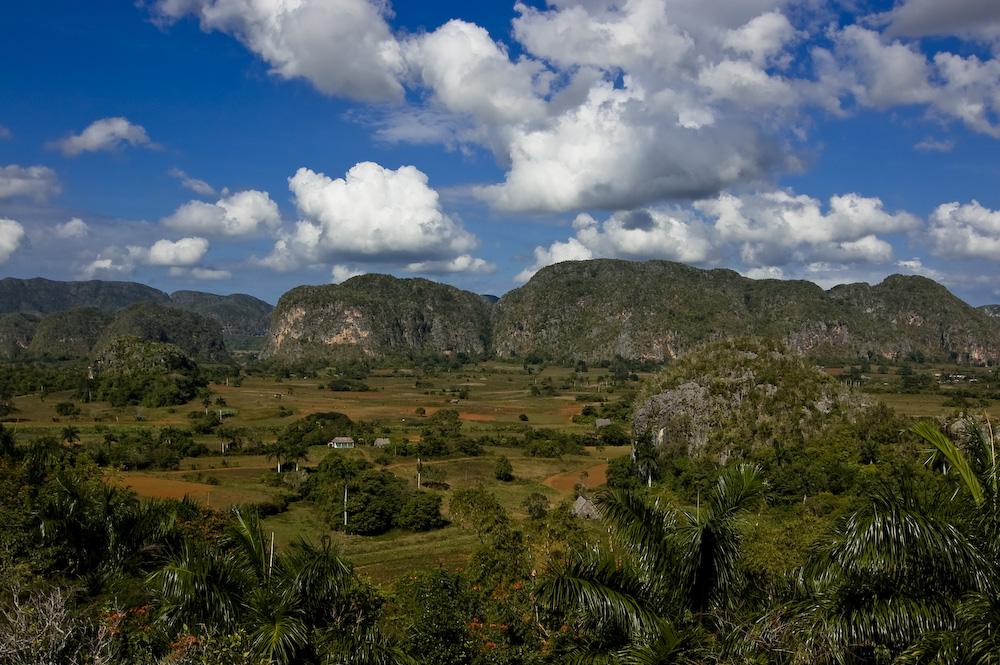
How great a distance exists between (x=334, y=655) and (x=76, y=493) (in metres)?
8.97

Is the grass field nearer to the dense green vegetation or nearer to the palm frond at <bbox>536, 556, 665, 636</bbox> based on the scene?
the dense green vegetation

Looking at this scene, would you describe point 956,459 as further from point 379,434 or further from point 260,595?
point 379,434

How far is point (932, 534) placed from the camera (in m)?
6.78

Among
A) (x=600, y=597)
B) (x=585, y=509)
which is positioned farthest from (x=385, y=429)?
(x=600, y=597)

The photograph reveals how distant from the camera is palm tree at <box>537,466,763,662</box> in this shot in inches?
313

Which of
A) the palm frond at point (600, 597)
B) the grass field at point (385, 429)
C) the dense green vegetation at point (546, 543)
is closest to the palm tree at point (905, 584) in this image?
the dense green vegetation at point (546, 543)

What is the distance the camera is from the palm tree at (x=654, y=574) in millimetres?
7938

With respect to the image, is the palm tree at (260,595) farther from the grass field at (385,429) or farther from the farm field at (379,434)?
the farm field at (379,434)

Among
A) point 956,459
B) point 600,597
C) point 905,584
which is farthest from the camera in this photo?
point 600,597

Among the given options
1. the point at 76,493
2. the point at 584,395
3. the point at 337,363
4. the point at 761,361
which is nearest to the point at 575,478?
the point at 761,361

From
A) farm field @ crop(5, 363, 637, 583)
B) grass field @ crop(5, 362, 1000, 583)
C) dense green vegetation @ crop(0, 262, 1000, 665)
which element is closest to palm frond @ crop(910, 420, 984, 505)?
dense green vegetation @ crop(0, 262, 1000, 665)

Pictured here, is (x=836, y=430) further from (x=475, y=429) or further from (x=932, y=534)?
(x=932, y=534)

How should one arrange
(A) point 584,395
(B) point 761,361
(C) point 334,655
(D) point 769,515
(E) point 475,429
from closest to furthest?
(C) point 334,655 < (D) point 769,515 < (B) point 761,361 < (E) point 475,429 < (A) point 584,395

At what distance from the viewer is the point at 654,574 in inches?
336
